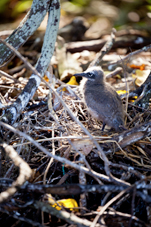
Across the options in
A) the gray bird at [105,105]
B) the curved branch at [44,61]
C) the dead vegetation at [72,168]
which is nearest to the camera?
the dead vegetation at [72,168]

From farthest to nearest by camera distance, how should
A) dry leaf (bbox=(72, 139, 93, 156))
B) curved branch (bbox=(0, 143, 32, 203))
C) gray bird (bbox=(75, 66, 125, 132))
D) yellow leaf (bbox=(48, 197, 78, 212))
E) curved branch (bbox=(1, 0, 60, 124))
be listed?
gray bird (bbox=(75, 66, 125, 132))
curved branch (bbox=(1, 0, 60, 124))
dry leaf (bbox=(72, 139, 93, 156))
yellow leaf (bbox=(48, 197, 78, 212))
curved branch (bbox=(0, 143, 32, 203))

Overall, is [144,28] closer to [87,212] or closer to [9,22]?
[9,22]

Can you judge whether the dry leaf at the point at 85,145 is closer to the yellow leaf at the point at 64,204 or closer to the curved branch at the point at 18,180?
the yellow leaf at the point at 64,204

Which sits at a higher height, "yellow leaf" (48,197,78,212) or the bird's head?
the bird's head

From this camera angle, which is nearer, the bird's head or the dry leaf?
the dry leaf

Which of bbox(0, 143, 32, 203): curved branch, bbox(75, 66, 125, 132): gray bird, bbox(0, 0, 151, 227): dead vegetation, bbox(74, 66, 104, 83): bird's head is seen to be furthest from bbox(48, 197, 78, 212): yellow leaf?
bbox(74, 66, 104, 83): bird's head


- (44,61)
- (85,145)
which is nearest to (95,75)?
(44,61)

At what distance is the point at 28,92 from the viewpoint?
10.4 ft

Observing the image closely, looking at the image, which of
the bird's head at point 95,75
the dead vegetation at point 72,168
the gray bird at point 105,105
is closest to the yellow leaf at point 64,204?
the dead vegetation at point 72,168

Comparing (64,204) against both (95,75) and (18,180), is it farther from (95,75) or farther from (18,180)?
(95,75)

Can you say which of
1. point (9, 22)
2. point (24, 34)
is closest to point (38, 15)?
point (24, 34)

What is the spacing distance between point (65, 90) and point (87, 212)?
7.53 feet

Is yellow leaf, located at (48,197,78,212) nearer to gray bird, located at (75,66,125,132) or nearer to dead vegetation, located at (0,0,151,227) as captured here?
dead vegetation, located at (0,0,151,227)

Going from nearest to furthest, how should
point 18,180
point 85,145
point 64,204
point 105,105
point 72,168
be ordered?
point 18,180 → point 64,204 → point 72,168 → point 85,145 → point 105,105
